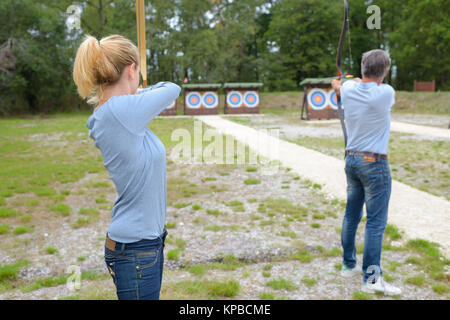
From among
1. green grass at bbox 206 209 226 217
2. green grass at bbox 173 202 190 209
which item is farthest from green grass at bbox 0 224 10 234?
green grass at bbox 206 209 226 217

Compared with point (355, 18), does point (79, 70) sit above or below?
below

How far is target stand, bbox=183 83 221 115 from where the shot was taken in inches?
760

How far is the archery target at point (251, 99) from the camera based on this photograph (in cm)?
1984

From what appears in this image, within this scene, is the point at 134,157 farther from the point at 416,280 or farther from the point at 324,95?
the point at 324,95

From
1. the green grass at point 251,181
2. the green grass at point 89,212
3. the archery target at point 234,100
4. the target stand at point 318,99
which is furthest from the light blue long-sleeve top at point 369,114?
the archery target at point 234,100

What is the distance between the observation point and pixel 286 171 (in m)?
6.10

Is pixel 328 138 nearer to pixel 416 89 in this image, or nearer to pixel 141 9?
pixel 141 9

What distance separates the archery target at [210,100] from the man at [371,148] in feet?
56.7

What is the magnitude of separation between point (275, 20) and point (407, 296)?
99.7 feet

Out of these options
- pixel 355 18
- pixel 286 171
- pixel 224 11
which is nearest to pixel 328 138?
pixel 286 171

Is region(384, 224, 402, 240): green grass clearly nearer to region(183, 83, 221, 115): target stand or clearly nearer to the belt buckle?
the belt buckle

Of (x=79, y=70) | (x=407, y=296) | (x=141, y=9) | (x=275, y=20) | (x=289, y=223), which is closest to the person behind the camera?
(x=79, y=70)

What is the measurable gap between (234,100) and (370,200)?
17788 millimetres

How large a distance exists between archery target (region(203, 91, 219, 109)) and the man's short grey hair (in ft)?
57.1
